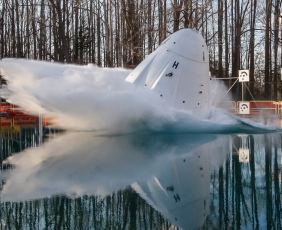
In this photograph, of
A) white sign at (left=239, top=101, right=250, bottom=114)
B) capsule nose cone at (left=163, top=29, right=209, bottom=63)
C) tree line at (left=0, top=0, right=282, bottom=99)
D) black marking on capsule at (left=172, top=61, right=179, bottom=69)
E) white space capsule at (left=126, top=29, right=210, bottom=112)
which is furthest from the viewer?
tree line at (left=0, top=0, right=282, bottom=99)

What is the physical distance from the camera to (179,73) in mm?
14461

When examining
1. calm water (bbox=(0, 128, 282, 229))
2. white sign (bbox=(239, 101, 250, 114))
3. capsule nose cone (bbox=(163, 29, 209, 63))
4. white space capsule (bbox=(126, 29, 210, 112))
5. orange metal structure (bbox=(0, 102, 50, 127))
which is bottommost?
calm water (bbox=(0, 128, 282, 229))

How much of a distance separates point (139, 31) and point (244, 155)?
23.0m

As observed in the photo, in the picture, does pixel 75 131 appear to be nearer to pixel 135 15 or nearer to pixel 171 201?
pixel 171 201

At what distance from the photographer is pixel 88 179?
6.56 meters

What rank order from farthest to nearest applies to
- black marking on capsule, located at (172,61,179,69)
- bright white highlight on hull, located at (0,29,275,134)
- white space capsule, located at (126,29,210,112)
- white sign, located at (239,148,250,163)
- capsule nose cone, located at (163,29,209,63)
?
capsule nose cone, located at (163,29,209,63), black marking on capsule, located at (172,61,179,69), white space capsule, located at (126,29,210,112), bright white highlight on hull, located at (0,29,275,134), white sign, located at (239,148,250,163)

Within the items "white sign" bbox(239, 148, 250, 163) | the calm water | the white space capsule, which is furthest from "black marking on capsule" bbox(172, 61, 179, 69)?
"white sign" bbox(239, 148, 250, 163)

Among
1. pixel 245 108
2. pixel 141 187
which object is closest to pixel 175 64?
pixel 245 108

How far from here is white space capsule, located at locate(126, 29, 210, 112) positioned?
1413cm

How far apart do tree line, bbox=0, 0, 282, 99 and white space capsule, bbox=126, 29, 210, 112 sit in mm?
13811

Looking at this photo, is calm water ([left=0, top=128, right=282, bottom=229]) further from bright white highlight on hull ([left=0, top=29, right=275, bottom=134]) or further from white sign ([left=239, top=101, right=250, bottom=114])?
white sign ([left=239, top=101, right=250, bottom=114])

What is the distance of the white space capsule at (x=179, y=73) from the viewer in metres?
14.1

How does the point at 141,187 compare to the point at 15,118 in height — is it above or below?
below

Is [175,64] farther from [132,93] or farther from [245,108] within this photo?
[245,108]
